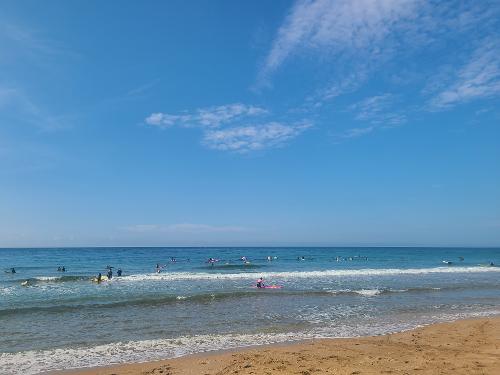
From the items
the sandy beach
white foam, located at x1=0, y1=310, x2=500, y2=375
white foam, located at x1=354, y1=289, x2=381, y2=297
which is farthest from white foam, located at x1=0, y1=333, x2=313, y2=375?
white foam, located at x1=354, y1=289, x2=381, y2=297

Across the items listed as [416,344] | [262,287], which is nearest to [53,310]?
[262,287]

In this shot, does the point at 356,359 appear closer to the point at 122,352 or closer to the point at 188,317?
the point at 122,352

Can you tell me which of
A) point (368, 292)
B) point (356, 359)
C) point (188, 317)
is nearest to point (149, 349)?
point (188, 317)

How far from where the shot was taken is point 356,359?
1079 centimetres

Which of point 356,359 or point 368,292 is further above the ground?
point 356,359

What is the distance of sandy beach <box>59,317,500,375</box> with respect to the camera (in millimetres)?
9789

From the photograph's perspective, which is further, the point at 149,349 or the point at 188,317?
the point at 188,317

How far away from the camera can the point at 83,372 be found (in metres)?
10.8

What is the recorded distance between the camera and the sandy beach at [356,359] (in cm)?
979

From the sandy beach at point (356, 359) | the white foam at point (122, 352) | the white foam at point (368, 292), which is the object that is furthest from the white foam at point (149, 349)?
the white foam at point (368, 292)

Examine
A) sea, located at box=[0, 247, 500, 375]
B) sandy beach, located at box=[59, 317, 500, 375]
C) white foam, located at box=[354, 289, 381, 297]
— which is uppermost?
sandy beach, located at box=[59, 317, 500, 375]

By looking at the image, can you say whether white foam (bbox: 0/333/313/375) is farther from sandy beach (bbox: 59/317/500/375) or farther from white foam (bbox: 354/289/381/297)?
white foam (bbox: 354/289/381/297)

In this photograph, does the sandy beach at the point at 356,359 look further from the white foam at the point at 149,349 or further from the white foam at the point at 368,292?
the white foam at the point at 368,292

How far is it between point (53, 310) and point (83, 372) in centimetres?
1091
